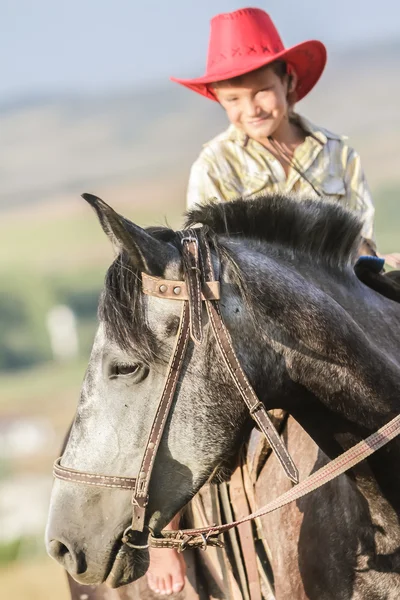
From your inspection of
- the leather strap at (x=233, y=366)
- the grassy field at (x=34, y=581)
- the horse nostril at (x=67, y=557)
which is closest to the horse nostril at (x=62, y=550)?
the horse nostril at (x=67, y=557)

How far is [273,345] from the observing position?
292 cm

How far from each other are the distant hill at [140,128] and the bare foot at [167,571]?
22.6m

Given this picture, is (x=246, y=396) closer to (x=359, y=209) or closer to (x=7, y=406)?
(x=359, y=209)

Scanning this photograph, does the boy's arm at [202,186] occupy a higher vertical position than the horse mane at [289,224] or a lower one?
lower

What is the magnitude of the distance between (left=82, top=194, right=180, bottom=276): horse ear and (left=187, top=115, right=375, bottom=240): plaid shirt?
1.46 m

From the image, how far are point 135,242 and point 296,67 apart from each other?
2.25 m

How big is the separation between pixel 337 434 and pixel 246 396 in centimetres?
49

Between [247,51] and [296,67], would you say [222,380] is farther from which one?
[296,67]

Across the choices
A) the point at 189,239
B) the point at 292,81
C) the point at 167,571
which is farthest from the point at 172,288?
the point at 292,81

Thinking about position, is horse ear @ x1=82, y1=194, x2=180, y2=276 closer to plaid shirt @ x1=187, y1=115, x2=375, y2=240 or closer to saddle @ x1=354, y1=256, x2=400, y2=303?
saddle @ x1=354, y1=256, x2=400, y2=303

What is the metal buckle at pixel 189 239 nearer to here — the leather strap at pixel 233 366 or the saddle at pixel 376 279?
the leather strap at pixel 233 366

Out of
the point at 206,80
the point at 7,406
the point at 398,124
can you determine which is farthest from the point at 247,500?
the point at 398,124

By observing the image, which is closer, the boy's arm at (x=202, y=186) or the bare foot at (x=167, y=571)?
the bare foot at (x=167, y=571)

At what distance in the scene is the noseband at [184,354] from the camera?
2.80 meters
